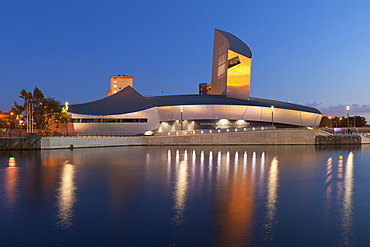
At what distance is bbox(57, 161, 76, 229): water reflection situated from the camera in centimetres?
1168

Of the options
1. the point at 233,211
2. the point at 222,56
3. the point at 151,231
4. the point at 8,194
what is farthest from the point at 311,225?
the point at 222,56

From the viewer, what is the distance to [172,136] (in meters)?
54.5

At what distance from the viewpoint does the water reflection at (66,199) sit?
11.7 meters

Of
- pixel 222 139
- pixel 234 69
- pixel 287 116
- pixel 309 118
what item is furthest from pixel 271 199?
pixel 234 69

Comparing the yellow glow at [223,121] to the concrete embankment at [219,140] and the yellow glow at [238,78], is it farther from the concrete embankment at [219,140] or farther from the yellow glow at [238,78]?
the concrete embankment at [219,140]

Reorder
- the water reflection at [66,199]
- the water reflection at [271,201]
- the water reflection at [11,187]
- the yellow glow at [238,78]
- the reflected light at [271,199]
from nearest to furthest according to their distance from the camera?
the water reflection at [271,201], the reflected light at [271,199], the water reflection at [66,199], the water reflection at [11,187], the yellow glow at [238,78]

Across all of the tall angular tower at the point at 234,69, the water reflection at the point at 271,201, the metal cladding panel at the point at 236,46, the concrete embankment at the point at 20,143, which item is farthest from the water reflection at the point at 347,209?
the metal cladding panel at the point at 236,46

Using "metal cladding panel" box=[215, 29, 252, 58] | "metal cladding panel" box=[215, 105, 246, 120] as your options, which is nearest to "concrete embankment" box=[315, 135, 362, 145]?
"metal cladding panel" box=[215, 105, 246, 120]

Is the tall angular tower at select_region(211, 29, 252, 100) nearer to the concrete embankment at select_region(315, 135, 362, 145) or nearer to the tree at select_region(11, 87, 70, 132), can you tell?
the concrete embankment at select_region(315, 135, 362, 145)

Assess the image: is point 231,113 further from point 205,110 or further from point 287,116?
point 287,116

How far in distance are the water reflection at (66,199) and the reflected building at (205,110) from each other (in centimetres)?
3785

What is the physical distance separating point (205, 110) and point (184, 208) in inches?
2209

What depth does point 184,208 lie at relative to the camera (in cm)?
1345

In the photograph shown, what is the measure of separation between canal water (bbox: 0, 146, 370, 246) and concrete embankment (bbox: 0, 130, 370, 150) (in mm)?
23612
